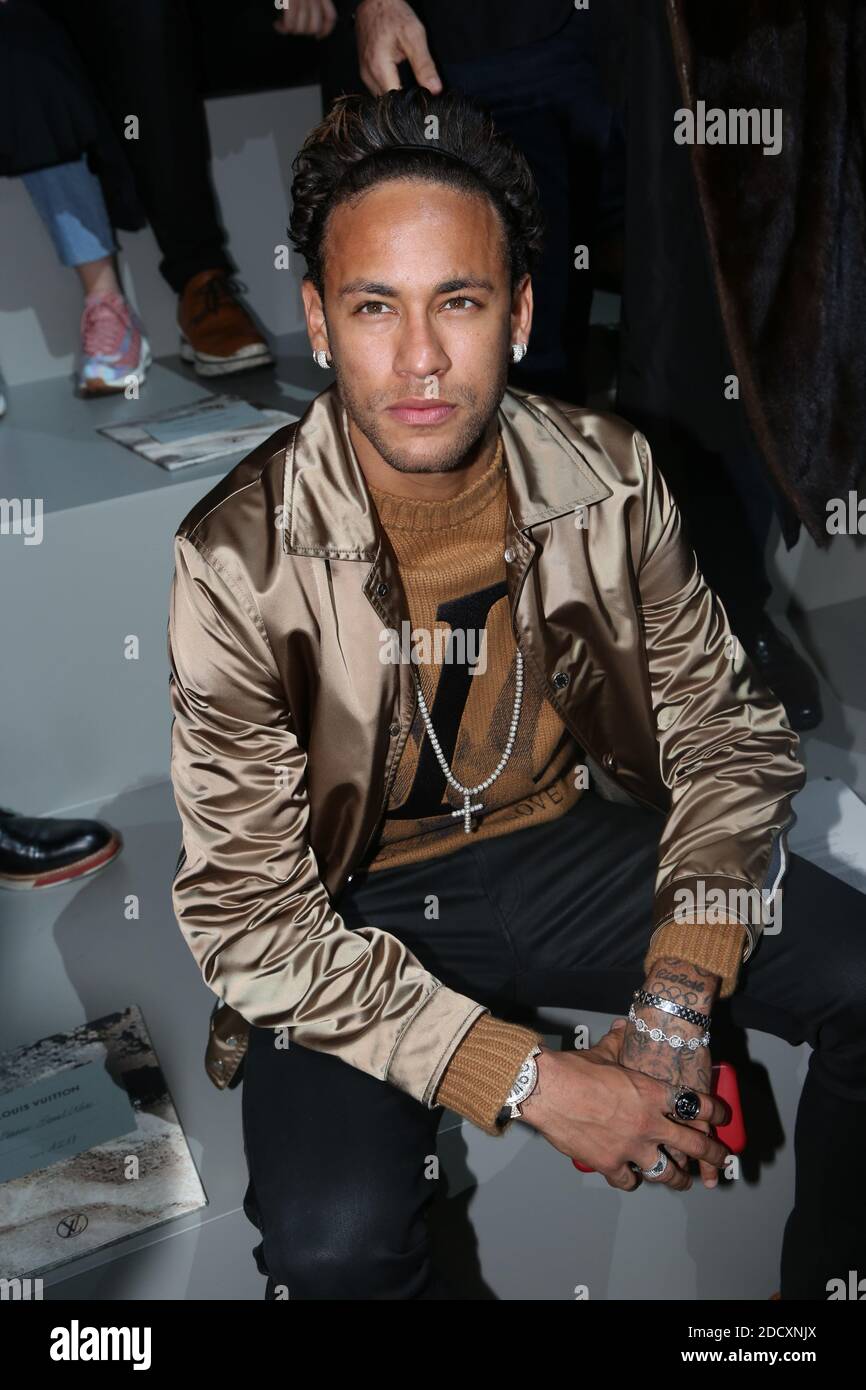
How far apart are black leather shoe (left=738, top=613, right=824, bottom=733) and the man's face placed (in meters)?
0.96

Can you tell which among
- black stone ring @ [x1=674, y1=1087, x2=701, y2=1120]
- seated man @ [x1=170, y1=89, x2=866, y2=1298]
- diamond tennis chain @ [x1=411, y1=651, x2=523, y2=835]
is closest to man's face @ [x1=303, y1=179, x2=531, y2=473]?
seated man @ [x1=170, y1=89, x2=866, y2=1298]

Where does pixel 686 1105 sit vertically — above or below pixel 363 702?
below

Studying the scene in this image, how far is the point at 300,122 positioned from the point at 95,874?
141cm

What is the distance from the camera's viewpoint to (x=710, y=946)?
1209 mm

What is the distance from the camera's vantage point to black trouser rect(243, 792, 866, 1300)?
44.8 inches

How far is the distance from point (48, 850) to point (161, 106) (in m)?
1.22

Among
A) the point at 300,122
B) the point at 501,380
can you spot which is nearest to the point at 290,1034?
the point at 501,380

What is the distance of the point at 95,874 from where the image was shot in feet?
5.84

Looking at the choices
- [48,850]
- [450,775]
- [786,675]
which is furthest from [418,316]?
[786,675]

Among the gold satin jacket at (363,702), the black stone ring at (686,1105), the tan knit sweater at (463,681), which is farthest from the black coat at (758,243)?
the black stone ring at (686,1105)

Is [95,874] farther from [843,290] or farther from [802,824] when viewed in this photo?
[843,290]

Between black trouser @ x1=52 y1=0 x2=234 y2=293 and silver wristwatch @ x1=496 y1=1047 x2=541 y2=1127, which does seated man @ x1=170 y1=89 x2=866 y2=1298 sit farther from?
black trouser @ x1=52 y1=0 x2=234 y2=293

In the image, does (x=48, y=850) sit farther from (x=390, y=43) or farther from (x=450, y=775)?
(x=390, y=43)

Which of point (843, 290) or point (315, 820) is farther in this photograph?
point (843, 290)
